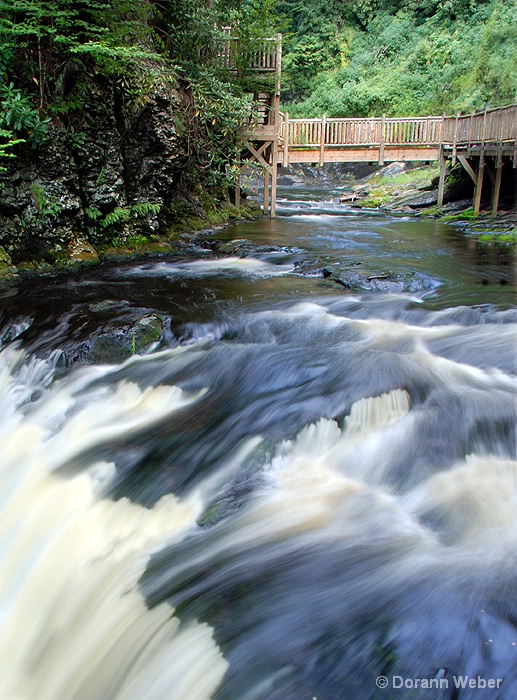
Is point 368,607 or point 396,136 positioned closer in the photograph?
point 368,607

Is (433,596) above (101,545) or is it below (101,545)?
above

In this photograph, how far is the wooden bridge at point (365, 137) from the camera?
13992 millimetres

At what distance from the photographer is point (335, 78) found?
34.0 meters

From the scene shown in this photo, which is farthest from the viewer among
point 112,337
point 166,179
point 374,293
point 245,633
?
point 166,179

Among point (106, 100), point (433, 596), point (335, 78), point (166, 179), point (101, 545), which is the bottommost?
point (101, 545)

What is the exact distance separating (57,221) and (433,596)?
310 inches

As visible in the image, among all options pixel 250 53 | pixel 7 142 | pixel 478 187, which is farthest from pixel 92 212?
pixel 478 187

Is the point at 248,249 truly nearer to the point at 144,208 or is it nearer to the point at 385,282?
the point at 144,208

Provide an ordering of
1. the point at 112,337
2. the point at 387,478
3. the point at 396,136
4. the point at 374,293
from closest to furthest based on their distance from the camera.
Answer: the point at 387,478 < the point at 112,337 < the point at 374,293 < the point at 396,136

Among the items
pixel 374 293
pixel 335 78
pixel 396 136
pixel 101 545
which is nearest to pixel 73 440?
pixel 101 545

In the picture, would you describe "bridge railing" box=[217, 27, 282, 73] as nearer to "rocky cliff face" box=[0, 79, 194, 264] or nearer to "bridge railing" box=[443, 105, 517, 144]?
"rocky cliff face" box=[0, 79, 194, 264]

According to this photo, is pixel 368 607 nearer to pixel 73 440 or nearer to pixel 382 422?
pixel 382 422

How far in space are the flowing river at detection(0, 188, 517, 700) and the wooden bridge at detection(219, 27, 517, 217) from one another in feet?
29.6

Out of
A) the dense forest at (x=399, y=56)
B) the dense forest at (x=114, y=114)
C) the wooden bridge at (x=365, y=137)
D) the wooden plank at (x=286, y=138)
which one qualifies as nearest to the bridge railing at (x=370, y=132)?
the wooden bridge at (x=365, y=137)
